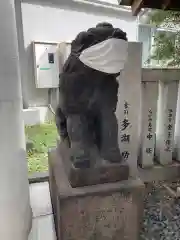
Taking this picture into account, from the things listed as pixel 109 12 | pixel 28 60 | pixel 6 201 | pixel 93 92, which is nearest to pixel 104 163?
pixel 93 92

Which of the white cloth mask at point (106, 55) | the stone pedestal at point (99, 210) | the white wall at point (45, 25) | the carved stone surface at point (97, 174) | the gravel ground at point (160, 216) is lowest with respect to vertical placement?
the gravel ground at point (160, 216)

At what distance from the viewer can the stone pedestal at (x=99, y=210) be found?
1089 millimetres

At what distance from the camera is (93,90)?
1128mm

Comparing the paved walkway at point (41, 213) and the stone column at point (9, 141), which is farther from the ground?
the stone column at point (9, 141)

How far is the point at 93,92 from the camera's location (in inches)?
44.5

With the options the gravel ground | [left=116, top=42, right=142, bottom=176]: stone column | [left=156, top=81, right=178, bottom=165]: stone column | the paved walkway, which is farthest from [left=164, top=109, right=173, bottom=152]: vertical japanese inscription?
the paved walkway

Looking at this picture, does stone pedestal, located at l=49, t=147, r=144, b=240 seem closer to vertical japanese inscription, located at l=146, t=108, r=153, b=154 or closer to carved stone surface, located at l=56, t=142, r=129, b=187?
carved stone surface, located at l=56, t=142, r=129, b=187

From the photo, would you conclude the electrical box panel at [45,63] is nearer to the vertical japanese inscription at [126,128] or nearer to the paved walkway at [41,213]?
the paved walkway at [41,213]

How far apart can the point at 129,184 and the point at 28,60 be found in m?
3.02

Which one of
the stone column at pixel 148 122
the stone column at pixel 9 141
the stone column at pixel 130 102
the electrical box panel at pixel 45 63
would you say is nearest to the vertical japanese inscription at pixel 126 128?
the stone column at pixel 130 102

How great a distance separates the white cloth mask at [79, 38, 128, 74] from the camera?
Answer: 99cm

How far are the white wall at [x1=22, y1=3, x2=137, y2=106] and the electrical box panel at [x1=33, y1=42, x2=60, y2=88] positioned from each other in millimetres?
136

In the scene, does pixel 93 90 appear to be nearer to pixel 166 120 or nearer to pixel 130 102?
pixel 130 102

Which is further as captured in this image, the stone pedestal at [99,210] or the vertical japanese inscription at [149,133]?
the vertical japanese inscription at [149,133]
